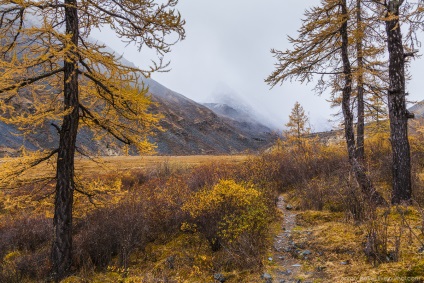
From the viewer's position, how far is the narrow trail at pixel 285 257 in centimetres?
392

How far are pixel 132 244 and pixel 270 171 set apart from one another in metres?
7.50

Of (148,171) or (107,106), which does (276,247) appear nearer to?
(107,106)

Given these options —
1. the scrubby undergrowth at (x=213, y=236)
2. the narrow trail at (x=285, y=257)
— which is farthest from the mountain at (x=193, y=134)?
the narrow trail at (x=285, y=257)

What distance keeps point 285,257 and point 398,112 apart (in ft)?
15.1

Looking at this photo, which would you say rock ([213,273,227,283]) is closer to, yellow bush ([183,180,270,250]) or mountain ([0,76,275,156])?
yellow bush ([183,180,270,250])

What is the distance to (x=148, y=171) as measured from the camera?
15.1 metres

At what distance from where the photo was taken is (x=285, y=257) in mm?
4715

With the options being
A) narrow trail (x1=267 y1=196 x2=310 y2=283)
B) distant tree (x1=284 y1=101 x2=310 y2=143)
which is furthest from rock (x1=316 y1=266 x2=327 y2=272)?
distant tree (x1=284 y1=101 x2=310 y2=143)

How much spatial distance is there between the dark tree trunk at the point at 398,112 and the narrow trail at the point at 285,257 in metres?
2.75

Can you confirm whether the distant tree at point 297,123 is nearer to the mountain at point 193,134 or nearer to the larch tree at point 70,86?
the larch tree at point 70,86

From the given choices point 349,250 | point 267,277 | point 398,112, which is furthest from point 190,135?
point 267,277

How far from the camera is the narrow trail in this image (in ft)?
12.8

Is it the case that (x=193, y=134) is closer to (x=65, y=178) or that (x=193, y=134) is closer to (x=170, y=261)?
(x=65, y=178)

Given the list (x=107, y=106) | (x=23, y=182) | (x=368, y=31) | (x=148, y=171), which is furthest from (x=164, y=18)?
(x=148, y=171)
